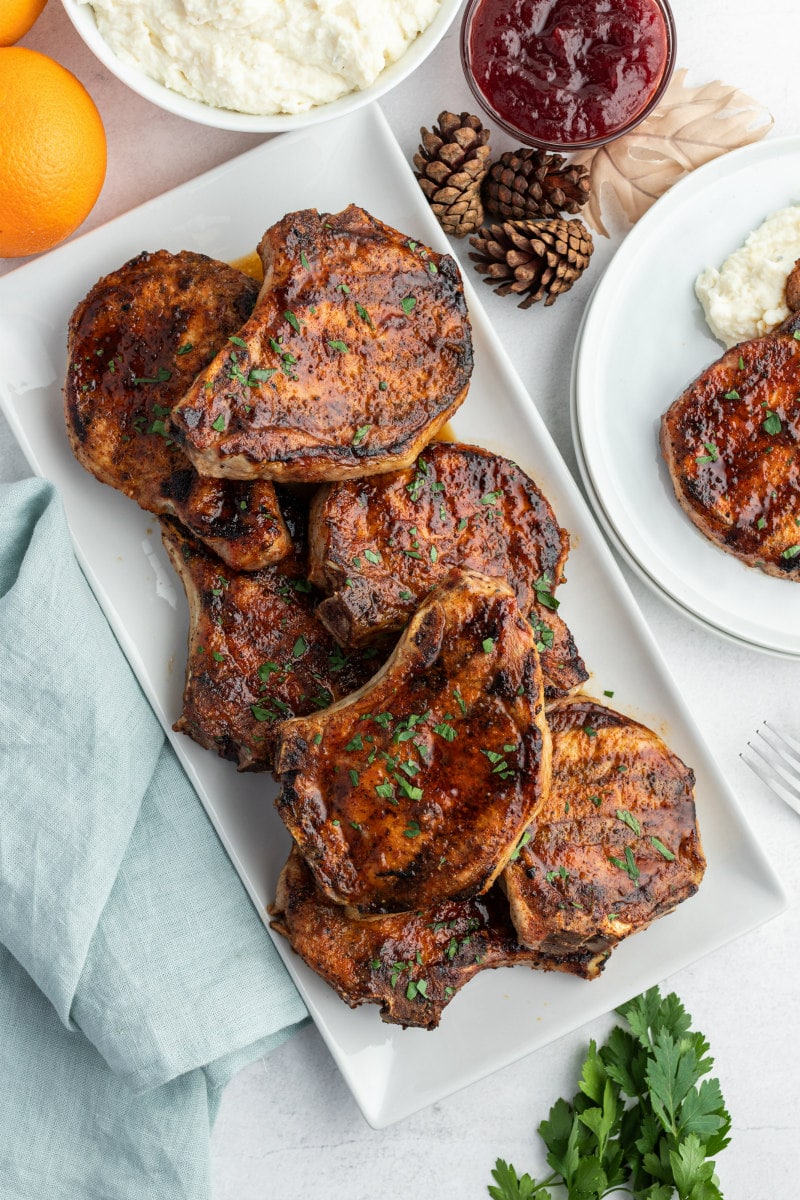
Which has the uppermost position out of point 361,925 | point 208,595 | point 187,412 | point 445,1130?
point 187,412

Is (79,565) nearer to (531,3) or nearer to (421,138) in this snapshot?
(421,138)

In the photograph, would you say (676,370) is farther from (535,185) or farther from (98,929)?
(98,929)

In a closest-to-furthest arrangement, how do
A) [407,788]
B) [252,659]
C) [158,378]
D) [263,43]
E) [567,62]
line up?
[407,788]
[263,43]
[158,378]
[252,659]
[567,62]

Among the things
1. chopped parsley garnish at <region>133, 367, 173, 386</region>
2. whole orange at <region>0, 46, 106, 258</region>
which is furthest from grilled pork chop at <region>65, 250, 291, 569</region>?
whole orange at <region>0, 46, 106, 258</region>

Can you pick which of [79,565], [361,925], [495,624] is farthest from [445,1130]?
[79,565]

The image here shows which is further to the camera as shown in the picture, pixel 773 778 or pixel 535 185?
pixel 773 778

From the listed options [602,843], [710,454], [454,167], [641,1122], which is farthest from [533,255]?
[641,1122]

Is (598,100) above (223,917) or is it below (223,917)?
above
